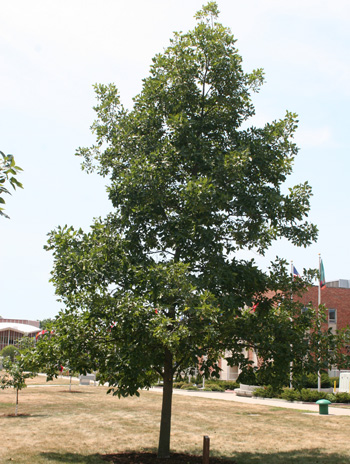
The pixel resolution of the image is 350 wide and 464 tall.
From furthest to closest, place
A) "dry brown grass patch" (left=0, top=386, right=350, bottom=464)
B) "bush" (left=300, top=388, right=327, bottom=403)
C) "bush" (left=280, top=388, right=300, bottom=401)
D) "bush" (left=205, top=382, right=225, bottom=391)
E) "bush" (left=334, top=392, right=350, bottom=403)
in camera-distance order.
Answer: "bush" (left=205, top=382, right=225, bottom=391) < "bush" (left=280, top=388, right=300, bottom=401) < "bush" (left=334, top=392, right=350, bottom=403) < "bush" (left=300, top=388, right=327, bottom=403) < "dry brown grass patch" (left=0, top=386, right=350, bottom=464)

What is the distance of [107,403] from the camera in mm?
29281

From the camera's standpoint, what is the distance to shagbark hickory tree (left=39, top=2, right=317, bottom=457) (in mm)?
11516

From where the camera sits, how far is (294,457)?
45.9ft

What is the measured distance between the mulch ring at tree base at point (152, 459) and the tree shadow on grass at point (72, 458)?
265 mm

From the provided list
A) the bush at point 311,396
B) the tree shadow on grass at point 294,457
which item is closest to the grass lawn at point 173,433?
the tree shadow on grass at point 294,457

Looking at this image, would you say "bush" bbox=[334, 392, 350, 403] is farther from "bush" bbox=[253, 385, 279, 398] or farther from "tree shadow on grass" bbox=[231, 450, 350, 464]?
"tree shadow on grass" bbox=[231, 450, 350, 464]

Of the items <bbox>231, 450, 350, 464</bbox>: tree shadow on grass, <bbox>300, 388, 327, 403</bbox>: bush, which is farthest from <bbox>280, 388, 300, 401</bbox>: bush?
<bbox>231, 450, 350, 464</bbox>: tree shadow on grass

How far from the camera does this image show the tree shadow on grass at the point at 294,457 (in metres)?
13.3

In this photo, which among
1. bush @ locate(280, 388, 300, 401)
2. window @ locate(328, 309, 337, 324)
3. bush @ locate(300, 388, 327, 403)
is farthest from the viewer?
window @ locate(328, 309, 337, 324)

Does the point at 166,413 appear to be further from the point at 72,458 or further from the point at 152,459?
the point at 72,458

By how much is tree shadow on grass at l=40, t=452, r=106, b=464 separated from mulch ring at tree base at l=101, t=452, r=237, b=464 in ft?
0.87

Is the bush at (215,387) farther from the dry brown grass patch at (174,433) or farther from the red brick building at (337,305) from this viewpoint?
the dry brown grass patch at (174,433)

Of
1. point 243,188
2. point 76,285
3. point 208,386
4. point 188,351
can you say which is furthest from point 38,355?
point 208,386

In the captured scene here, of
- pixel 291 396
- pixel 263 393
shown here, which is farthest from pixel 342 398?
pixel 263 393
